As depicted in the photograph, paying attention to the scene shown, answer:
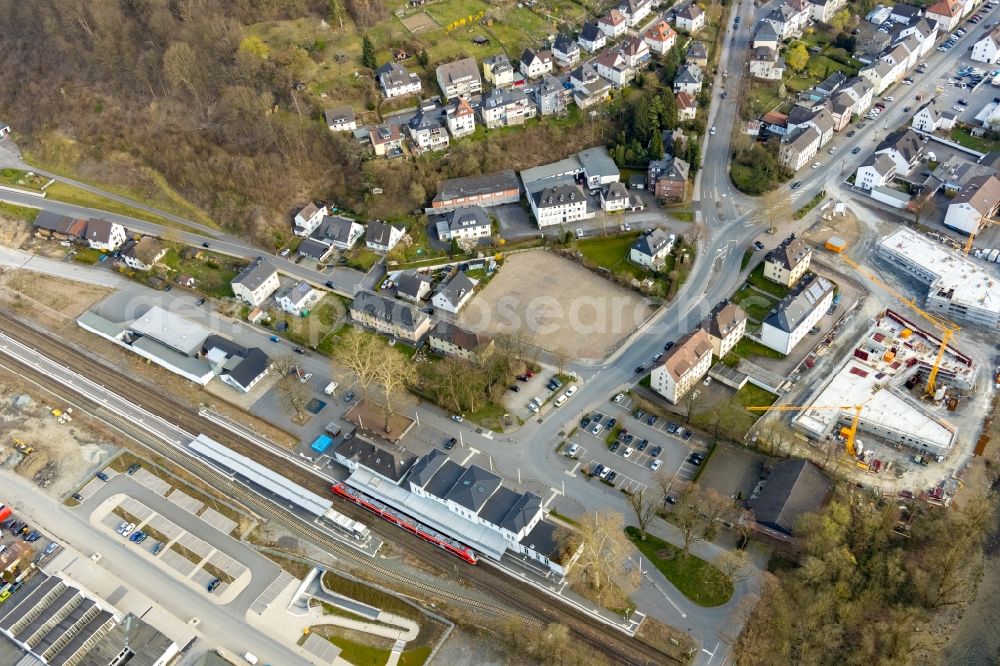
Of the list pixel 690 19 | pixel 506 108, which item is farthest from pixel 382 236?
pixel 690 19

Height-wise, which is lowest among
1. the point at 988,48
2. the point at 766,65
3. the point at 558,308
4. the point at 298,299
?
the point at 298,299

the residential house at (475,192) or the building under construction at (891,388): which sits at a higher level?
the residential house at (475,192)

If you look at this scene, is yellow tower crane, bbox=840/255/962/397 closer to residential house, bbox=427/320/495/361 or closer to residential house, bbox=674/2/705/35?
residential house, bbox=427/320/495/361

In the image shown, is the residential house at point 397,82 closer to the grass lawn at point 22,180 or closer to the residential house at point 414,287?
the residential house at point 414,287

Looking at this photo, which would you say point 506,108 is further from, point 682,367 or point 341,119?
point 682,367

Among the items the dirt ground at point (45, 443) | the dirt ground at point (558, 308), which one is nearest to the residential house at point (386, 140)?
the dirt ground at point (558, 308)

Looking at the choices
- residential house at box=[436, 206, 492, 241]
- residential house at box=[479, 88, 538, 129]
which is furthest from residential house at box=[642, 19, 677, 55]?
residential house at box=[436, 206, 492, 241]
